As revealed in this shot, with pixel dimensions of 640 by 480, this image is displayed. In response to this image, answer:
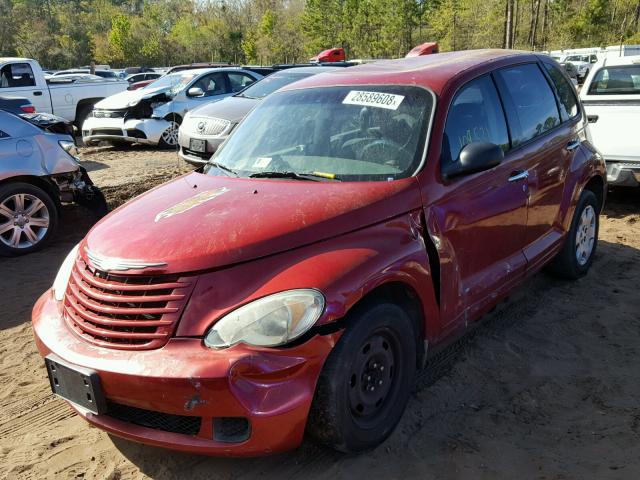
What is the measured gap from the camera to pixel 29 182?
6.14m

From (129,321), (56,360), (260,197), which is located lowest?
(56,360)

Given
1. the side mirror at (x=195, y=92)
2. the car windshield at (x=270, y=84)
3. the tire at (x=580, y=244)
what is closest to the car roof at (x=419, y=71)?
the tire at (x=580, y=244)

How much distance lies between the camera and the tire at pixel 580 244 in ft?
15.6

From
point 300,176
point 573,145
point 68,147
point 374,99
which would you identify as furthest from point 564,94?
point 68,147

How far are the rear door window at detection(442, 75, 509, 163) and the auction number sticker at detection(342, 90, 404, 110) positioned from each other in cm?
32

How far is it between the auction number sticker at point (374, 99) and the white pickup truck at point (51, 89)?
38.0 feet

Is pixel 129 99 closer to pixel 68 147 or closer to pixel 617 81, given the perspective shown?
pixel 68 147

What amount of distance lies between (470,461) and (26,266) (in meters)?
4.67

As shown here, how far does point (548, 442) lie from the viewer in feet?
9.66

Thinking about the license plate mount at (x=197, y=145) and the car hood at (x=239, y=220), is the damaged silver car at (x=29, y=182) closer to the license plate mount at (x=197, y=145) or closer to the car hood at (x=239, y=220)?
the license plate mount at (x=197, y=145)

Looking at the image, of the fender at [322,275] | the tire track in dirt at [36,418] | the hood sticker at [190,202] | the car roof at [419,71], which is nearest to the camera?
the fender at [322,275]

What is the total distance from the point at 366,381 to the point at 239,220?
97cm

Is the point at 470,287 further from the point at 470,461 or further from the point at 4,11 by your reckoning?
the point at 4,11

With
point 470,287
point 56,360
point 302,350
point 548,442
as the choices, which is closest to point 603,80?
point 470,287
